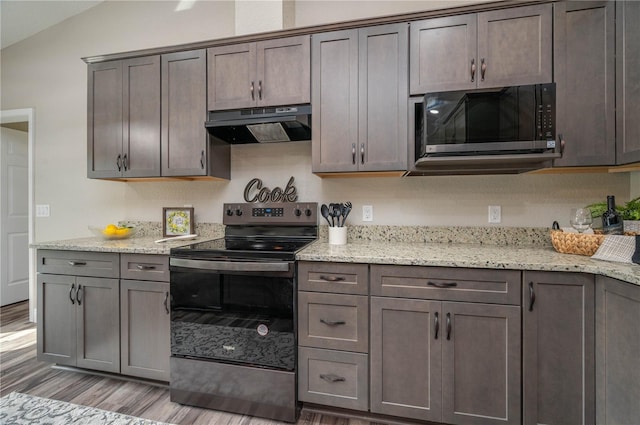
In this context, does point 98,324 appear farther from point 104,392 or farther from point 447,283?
point 447,283

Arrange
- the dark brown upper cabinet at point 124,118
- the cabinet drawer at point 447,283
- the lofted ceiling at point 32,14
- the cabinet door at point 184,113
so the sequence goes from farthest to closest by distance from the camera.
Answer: the lofted ceiling at point 32,14
the dark brown upper cabinet at point 124,118
the cabinet door at point 184,113
the cabinet drawer at point 447,283

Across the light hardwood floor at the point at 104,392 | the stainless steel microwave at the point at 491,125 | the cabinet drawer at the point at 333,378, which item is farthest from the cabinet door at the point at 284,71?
the light hardwood floor at the point at 104,392

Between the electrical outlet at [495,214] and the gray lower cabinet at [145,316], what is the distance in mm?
2231

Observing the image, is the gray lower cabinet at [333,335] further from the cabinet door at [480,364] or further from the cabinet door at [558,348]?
the cabinet door at [558,348]

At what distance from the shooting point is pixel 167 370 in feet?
6.20

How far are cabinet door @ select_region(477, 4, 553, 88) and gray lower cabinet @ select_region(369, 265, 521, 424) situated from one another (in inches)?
45.3

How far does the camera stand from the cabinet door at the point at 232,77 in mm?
2061

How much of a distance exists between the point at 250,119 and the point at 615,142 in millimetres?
2184

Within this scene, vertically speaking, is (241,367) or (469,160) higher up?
(469,160)

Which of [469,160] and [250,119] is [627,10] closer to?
[469,160]

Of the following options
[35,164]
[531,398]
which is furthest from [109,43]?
[531,398]

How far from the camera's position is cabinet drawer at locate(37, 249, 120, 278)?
1.97 meters

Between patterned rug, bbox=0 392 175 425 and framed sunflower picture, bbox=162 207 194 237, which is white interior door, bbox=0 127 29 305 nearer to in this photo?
patterned rug, bbox=0 392 175 425

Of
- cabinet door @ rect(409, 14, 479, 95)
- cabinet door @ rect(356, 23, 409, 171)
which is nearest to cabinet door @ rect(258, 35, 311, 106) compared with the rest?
cabinet door @ rect(356, 23, 409, 171)
